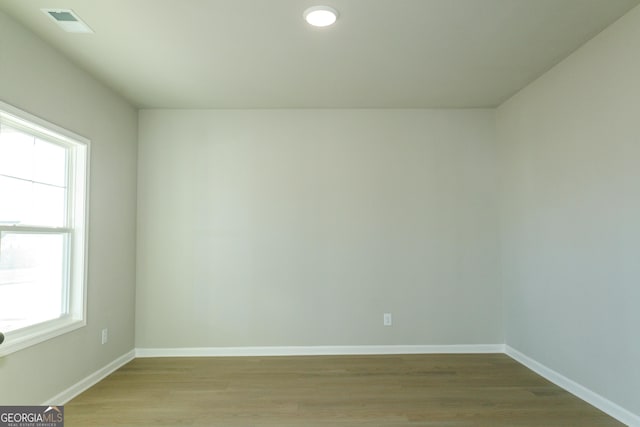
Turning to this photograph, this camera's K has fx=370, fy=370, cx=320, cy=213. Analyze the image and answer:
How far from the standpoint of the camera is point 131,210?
3.79 metres

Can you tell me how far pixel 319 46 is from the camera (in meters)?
2.70

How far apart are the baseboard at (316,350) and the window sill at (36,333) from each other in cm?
106

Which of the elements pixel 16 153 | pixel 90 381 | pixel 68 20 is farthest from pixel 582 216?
pixel 90 381

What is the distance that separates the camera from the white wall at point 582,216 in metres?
2.39

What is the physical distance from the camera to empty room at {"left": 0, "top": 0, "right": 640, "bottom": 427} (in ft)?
7.91

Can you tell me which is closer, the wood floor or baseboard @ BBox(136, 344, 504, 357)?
the wood floor

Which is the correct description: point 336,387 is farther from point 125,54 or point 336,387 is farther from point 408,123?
point 125,54

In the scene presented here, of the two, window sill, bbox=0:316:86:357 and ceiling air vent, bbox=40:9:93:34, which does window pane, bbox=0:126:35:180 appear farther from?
window sill, bbox=0:316:86:357

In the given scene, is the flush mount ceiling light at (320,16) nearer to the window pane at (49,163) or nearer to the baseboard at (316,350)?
the window pane at (49,163)

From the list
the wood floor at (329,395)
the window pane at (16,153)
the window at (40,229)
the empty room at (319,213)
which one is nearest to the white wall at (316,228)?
the empty room at (319,213)

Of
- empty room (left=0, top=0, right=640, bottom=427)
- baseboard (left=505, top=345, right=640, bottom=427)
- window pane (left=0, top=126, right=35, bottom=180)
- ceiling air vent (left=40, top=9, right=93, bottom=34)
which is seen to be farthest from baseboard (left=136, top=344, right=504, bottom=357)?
ceiling air vent (left=40, top=9, right=93, bottom=34)

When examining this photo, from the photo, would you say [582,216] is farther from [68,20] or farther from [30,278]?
[30,278]

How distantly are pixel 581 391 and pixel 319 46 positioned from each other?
3.24 m

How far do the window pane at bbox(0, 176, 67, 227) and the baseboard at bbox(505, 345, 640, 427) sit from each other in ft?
13.7
